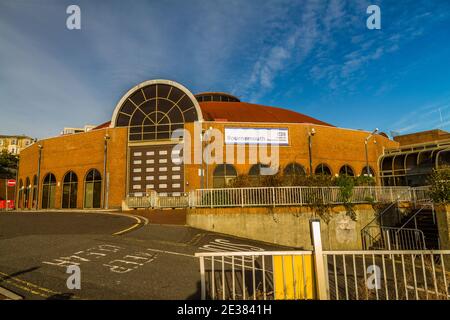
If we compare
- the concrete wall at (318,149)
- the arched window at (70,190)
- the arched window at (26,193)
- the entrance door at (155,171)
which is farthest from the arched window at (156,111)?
the arched window at (26,193)

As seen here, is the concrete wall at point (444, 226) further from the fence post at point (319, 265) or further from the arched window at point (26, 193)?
the arched window at point (26, 193)

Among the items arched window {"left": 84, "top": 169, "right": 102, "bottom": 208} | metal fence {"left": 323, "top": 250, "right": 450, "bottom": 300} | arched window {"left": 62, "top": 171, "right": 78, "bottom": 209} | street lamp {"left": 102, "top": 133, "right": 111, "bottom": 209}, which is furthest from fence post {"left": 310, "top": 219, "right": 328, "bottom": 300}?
arched window {"left": 62, "top": 171, "right": 78, "bottom": 209}

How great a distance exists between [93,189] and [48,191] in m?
6.87

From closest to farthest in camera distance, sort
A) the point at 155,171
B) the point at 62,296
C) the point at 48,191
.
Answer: the point at 62,296
the point at 155,171
the point at 48,191

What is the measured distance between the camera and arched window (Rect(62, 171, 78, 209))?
27273 mm

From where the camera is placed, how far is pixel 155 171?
82.3 ft

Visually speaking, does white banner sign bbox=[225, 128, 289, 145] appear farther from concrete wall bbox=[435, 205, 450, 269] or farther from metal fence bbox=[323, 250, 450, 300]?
metal fence bbox=[323, 250, 450, 300]

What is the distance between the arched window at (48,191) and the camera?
95.0 feet

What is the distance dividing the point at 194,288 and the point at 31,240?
7.62 m

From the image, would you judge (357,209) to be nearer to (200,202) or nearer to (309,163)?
(200,202)

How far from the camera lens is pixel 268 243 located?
45.2ft

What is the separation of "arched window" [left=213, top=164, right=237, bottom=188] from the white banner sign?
221cm

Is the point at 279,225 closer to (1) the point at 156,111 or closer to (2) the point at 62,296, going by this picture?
Answer: (2) the point at 62,296

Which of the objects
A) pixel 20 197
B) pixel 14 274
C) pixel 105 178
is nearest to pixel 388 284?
pixel 14 274
